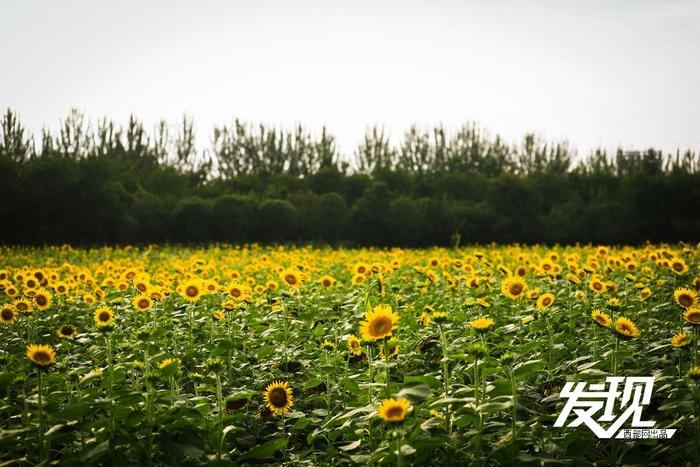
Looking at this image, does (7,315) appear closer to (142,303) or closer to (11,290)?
(142,303)

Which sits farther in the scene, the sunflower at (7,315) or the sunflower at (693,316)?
the sunflower at (7,315)

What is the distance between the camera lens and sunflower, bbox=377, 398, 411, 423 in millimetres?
2051

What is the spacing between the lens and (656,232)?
71.7ft

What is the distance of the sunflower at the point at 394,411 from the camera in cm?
205

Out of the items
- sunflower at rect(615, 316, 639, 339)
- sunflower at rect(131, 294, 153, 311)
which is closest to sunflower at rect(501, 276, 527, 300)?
sunflower at rect(615, 316, 639, 339)

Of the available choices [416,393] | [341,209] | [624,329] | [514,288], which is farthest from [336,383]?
[341,209]

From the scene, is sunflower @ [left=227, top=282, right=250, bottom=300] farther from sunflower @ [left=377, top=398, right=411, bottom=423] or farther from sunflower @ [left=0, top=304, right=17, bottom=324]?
sunflower @ [left=377, top=398, right=411, bottom=423]

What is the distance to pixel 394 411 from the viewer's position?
2.08 metres

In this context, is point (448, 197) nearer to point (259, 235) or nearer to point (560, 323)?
point (259, 235)

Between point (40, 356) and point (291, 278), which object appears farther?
point (291, 278)

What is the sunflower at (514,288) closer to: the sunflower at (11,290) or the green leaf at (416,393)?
the green leaf at (416,393)

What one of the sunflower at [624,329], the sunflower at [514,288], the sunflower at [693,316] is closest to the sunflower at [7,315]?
the sunflower at [514,288]

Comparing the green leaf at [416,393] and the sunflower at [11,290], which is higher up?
the sunflower at [11,290]

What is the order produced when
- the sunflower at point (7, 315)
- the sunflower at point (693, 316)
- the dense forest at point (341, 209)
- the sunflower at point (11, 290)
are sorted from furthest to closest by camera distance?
the dense forest at point (341, 209), the sunflower at point (11, 290), the sunflower at point (7, 315), the sunflower at point (693, 316)
